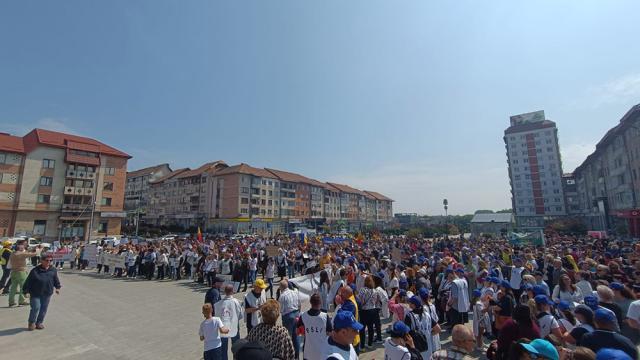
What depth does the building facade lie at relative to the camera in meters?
83.7

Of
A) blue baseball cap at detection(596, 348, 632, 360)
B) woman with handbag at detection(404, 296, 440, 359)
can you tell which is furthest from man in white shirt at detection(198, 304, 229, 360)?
blue baseball cap at detection(596, 348, 632, 360)

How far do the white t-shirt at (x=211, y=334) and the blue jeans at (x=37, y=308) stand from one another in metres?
6.75

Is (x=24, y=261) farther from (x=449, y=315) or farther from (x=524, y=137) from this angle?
(x=524, y=137)

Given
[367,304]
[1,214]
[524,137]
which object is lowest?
[367,304]

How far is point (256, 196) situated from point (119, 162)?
28869 millimetres

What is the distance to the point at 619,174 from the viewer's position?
39531 mm

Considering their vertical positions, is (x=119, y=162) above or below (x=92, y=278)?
above

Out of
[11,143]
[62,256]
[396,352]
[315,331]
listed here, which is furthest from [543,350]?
[11,143]

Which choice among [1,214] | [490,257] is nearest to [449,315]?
[490,257]

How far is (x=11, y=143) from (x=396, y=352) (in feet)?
214

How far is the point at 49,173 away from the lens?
157ft

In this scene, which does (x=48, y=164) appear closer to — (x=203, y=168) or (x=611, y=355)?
(x=203, y=168)

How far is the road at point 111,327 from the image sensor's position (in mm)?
7047

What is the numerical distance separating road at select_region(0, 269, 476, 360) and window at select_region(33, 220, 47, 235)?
1748 inches
